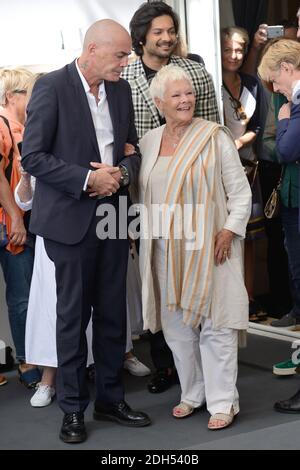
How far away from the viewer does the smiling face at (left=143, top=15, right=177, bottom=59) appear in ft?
15.5

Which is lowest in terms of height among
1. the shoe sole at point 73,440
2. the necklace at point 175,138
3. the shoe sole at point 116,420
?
the shoe sole at point 116,420

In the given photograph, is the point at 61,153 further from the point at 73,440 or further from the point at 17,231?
the point at 73,440

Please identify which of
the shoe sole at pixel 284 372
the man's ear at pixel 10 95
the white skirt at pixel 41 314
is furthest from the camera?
the man's ear at pixel 10 95

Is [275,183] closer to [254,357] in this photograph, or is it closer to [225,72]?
[225,72]

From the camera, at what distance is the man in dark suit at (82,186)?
148 inches

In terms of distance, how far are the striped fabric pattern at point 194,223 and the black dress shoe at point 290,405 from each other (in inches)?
19.3

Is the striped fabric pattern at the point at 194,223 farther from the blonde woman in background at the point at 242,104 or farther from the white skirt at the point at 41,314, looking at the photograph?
the blonde woman in background at the point at 242,104

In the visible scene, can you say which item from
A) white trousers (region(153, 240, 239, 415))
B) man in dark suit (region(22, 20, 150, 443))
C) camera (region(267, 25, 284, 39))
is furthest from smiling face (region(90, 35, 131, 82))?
camera (region(267, 25, 284, 39))

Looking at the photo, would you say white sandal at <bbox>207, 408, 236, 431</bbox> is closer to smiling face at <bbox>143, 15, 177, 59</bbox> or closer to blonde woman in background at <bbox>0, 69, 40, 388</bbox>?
blonde woman in background at <bbox>0, 69, 40, 388</bbox>

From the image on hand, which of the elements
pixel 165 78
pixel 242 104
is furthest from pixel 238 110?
pixel 165 78

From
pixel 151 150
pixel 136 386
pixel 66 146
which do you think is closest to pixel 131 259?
pixel 136 386

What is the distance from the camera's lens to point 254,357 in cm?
509

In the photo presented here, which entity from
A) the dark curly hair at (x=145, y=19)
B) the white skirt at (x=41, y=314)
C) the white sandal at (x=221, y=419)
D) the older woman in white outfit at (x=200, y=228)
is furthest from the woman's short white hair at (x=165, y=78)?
the white sandal at (x=221, y=419)
